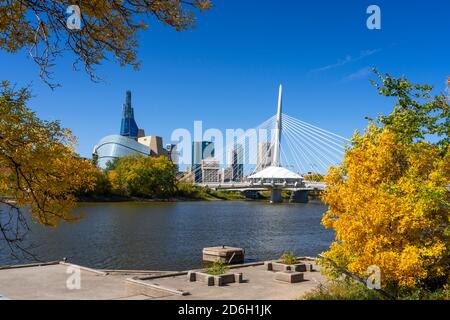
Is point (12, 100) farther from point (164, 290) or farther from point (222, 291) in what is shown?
point (222, 291)

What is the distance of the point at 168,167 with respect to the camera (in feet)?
302

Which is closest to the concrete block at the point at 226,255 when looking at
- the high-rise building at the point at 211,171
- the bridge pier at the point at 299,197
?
the bridge pier at the point at 299,197

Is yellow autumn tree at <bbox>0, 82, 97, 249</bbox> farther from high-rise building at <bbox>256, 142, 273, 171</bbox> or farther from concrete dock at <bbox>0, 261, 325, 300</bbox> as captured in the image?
high-rise building at <bbox>256, 142, 273, 171</bbox>

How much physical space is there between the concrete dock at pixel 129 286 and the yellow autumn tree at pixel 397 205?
2975 mm

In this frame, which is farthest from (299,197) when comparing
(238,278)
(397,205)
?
(397,205)

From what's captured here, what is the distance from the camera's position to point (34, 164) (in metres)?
5.58

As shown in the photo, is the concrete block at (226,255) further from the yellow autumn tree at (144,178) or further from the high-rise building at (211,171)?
the high-rise building at (211,171)

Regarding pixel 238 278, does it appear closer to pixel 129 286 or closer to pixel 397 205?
pixel 129 286

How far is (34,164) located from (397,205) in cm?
689

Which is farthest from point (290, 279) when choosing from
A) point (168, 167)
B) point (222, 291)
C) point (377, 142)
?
point (168, 167)

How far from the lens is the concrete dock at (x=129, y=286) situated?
502 inches

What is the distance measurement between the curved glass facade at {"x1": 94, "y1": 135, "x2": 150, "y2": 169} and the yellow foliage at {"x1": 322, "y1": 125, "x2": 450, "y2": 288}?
14367 cm

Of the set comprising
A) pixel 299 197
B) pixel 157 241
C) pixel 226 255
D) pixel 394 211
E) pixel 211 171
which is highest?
pixel 211 171

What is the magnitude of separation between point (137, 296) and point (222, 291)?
7.89ft
